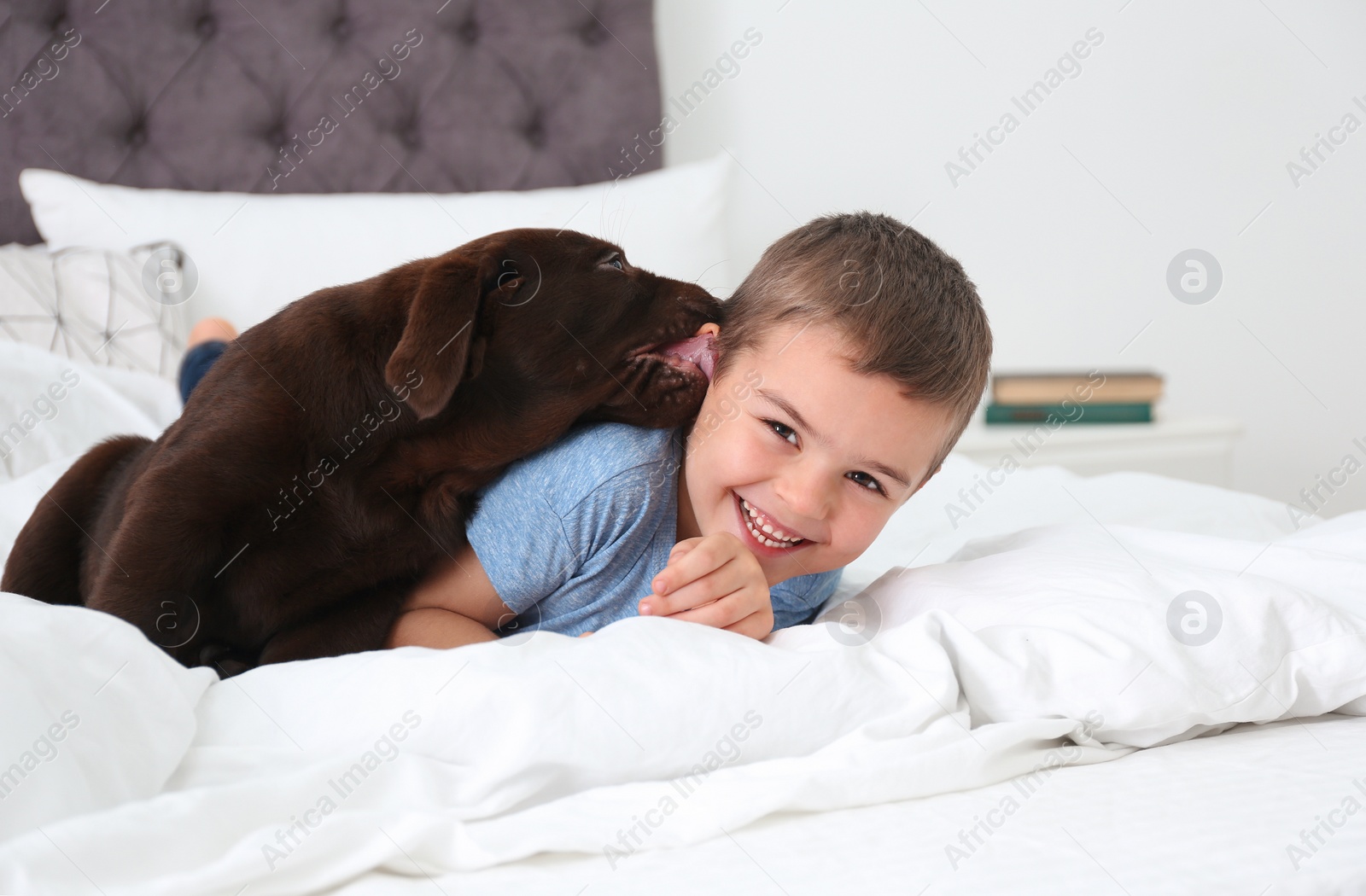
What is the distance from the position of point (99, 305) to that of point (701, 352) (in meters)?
1.38

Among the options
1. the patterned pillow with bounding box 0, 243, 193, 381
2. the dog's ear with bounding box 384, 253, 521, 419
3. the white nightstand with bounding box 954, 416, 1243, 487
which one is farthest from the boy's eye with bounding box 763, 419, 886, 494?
the white nightstand with bounding box 954, 416, 1243, 487

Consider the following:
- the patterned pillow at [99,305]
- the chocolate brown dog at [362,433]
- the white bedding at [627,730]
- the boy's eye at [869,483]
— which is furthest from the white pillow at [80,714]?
the patterned pillow at [99,305]

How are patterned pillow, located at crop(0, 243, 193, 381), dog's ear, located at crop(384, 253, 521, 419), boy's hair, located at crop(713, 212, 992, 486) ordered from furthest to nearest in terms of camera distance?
1. patterned pillow, located at crop(0, 243, 193, 381)
2. boy's hair, located at crop(713, 212, 992, 486)
3. dog's ear, located at crop(384, 253, 521, 419)

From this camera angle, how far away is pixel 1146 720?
848 millimetres

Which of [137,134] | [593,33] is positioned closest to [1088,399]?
[593,33]

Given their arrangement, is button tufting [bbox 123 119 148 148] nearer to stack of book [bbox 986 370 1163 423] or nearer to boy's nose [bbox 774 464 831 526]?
boy's nose [bbox 774 464 831 526]

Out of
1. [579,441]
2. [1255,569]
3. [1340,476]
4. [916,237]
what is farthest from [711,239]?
[1340,476]

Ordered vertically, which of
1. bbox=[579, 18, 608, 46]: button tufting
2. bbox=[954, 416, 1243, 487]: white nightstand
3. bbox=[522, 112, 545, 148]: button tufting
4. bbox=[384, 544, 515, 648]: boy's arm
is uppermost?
bbox=[579, 18, 608, 46]: button tufting

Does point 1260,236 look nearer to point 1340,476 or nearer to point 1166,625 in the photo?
point 1340,476

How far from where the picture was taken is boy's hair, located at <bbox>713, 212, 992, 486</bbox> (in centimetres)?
110

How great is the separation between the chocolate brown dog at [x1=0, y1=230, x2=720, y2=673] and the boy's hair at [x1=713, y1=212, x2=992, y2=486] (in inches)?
3.2

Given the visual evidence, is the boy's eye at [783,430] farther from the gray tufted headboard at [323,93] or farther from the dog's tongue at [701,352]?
the gray tufted headboard at [323,93]

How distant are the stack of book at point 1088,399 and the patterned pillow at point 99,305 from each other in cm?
207

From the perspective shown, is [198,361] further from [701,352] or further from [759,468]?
[759,468]
